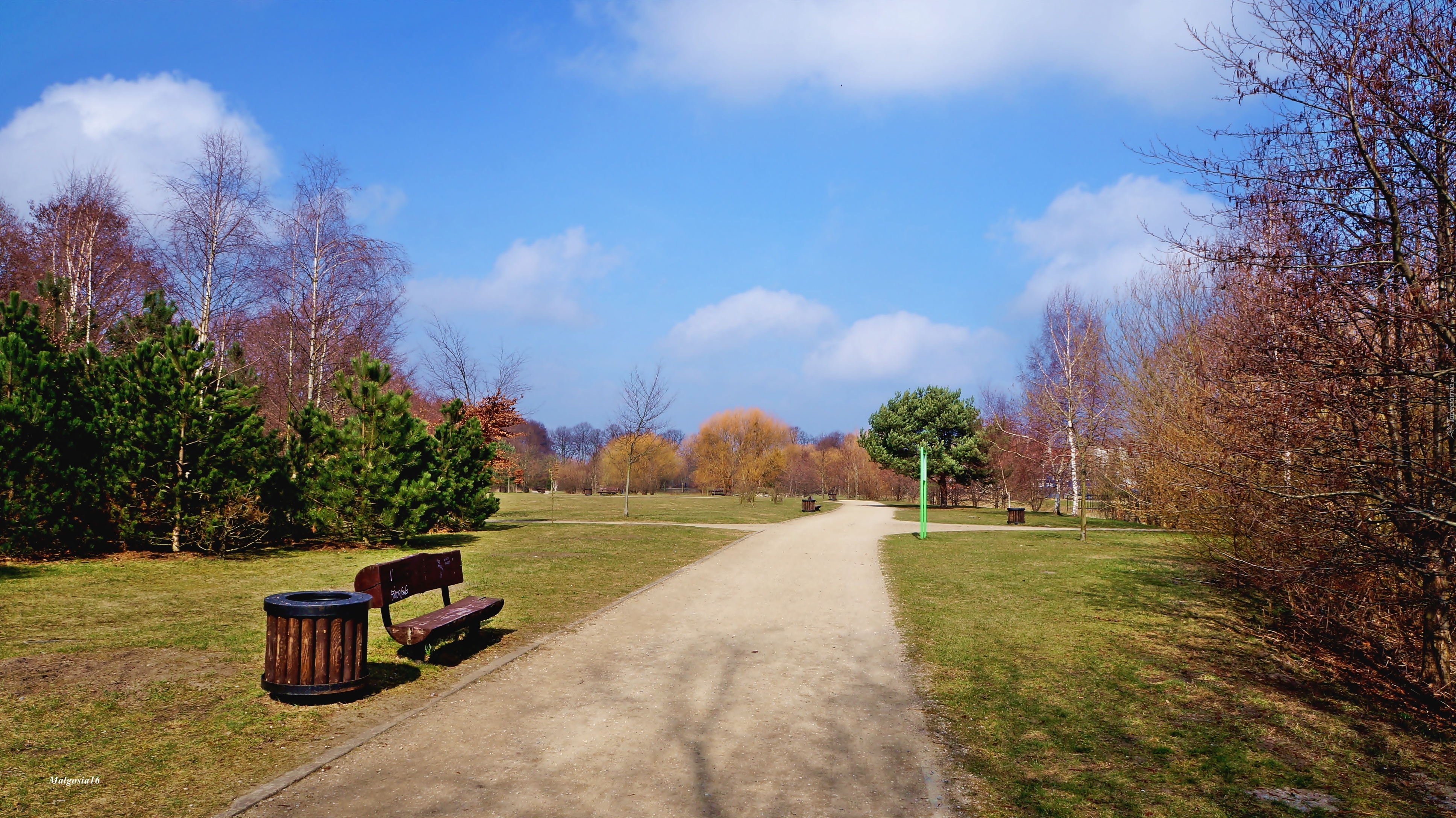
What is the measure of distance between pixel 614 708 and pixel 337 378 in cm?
1201

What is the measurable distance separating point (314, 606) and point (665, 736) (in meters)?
2.52

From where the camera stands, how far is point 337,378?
14.6 metres

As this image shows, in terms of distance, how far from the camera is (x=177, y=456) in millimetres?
12258

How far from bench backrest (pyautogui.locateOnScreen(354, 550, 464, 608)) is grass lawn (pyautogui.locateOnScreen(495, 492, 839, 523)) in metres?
17.7

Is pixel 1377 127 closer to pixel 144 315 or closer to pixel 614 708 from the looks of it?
pixel 614 708

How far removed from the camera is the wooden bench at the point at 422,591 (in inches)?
234

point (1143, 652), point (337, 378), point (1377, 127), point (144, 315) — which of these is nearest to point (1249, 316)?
point (1377, 127)

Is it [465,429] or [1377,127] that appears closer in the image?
[1377,127]

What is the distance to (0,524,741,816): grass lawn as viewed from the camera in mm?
3832

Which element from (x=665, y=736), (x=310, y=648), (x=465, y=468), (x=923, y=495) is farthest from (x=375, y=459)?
(x=923, y=495)

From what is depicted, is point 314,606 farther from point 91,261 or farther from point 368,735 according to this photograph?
point 91,261

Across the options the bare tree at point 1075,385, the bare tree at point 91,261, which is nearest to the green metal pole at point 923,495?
the bare tree at point 1075,385

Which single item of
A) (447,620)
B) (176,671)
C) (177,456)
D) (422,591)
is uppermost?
(177,456)

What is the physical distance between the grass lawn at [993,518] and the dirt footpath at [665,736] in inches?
756
